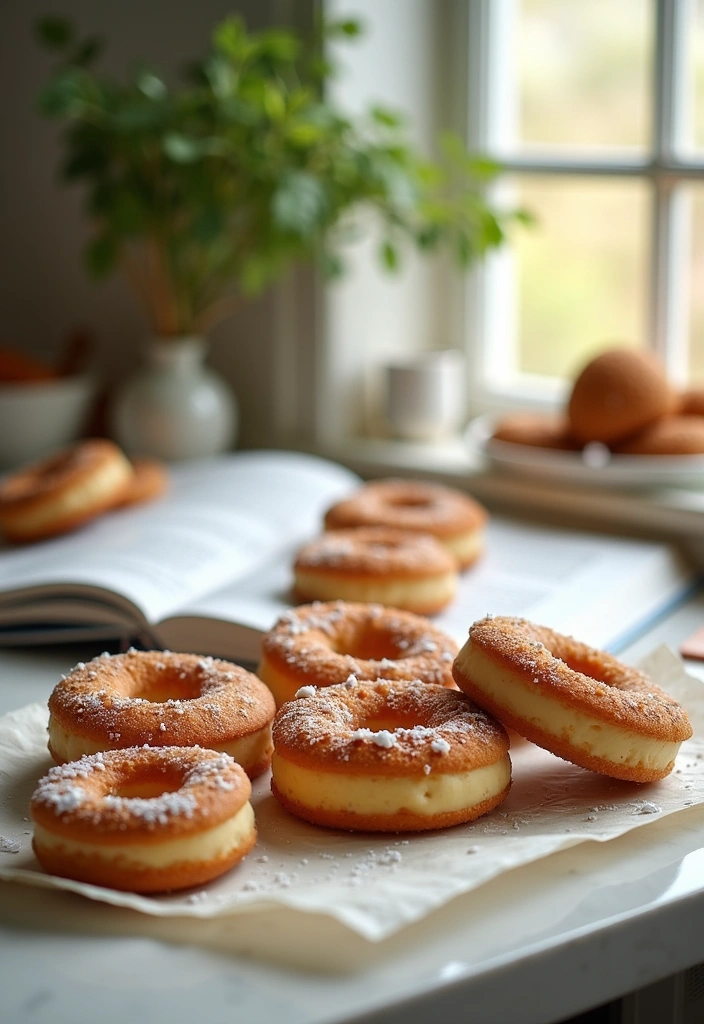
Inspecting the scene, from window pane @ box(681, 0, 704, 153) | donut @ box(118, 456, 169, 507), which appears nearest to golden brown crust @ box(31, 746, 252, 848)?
donut @ box(118, 456, 169, 507)

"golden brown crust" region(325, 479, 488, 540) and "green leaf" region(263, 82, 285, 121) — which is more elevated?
"green leaf" region(263, 82, 285, 121)

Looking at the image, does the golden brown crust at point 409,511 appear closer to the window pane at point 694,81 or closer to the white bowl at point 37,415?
the white bowl at point 37,415

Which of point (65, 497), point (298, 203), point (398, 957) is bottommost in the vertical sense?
point (398, 957)

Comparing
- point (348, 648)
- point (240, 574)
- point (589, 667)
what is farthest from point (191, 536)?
point (589, 667)

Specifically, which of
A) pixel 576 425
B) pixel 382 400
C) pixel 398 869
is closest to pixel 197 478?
pixel 382 400

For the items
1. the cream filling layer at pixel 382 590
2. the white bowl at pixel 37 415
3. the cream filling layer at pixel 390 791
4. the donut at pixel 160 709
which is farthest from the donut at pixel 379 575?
the white bowl at pixel 37 415

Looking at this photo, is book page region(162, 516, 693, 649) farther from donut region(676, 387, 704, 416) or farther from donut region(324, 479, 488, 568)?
donut region(676, 387, 704, 416)

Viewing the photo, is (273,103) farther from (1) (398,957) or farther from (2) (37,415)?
(1) (398,957)
